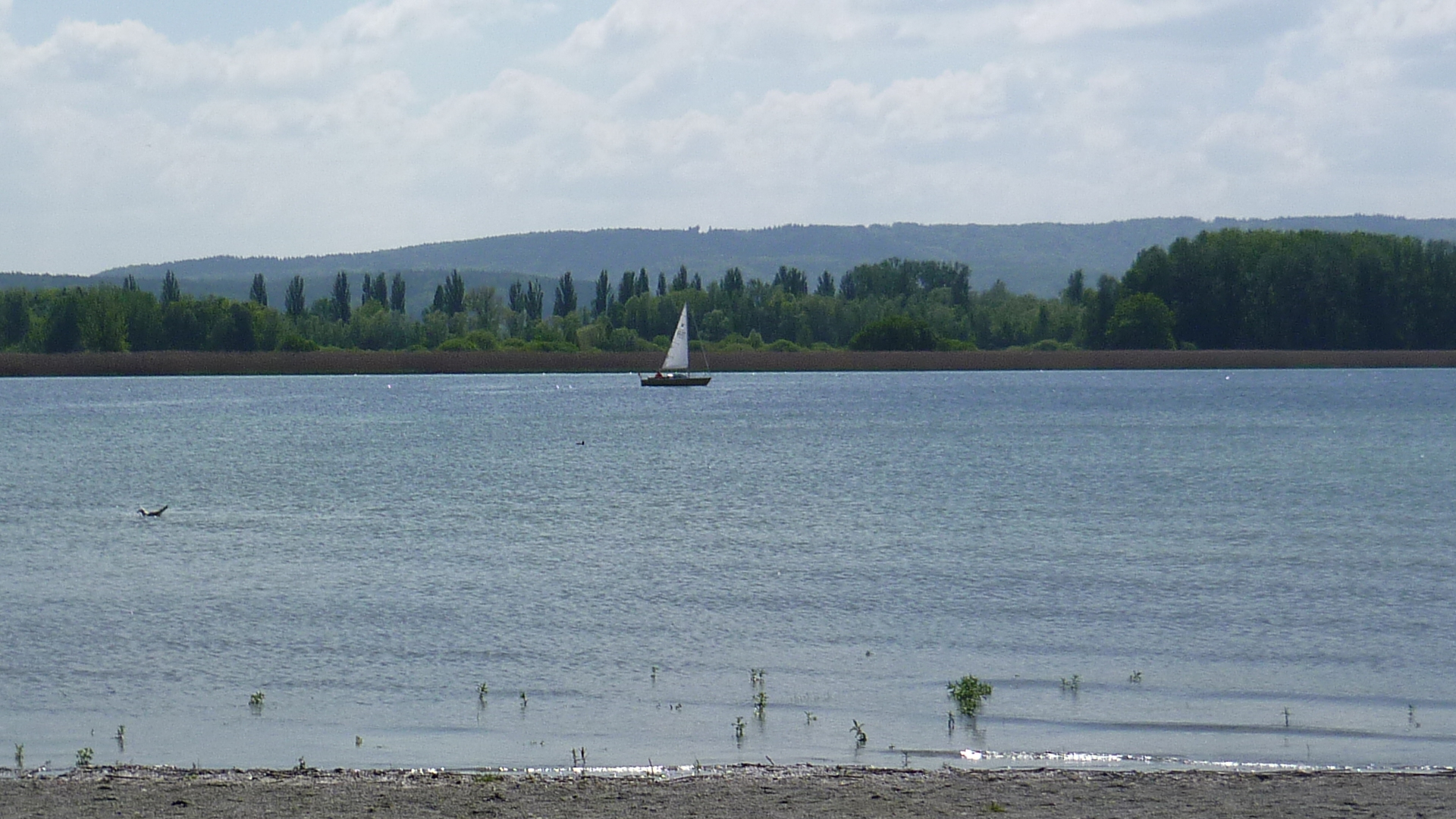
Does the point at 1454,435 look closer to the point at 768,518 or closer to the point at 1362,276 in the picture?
the point at 768,518

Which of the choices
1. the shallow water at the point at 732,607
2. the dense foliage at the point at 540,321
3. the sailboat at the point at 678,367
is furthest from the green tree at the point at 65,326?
the shallow water at the point at 732,607

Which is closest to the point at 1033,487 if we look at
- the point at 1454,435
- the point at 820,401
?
the point at 1454,435

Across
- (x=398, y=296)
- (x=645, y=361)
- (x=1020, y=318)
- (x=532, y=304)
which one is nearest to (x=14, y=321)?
(x=398, y=296)

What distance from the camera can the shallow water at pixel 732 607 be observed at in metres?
12.4

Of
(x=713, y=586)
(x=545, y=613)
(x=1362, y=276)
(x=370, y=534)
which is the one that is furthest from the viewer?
(x=1362, y=276)

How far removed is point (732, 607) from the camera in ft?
62.5

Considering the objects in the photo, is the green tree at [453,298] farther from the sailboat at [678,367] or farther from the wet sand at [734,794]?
the wet sand at [734,794]

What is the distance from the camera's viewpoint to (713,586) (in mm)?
20719

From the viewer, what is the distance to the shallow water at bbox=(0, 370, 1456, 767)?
12.4m

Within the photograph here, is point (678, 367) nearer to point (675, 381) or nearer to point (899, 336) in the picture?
point (675, 381)

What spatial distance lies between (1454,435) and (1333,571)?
126ft

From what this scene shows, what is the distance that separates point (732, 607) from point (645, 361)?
113091 millimetres

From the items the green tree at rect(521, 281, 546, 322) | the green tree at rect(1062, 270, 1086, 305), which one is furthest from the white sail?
the green tree at rect(1062, 270, 1086, 305)

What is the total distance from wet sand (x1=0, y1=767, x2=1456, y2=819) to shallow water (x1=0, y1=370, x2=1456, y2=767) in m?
0.96
